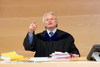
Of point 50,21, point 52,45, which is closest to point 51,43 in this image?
point 52,45

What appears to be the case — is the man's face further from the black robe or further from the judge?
the black robe

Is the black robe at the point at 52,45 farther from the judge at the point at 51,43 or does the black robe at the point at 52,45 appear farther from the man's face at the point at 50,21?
the man's face at the point at 50,21

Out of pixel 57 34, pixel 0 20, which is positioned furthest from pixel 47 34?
pixel 0 20

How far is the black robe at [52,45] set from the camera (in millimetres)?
2568

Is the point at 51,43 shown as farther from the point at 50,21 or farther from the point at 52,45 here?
the point at 50,21

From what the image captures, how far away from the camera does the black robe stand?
2.57 metres

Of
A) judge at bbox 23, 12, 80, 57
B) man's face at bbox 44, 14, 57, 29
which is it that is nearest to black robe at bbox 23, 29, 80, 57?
judge at bbox 23, 12, 80, 57

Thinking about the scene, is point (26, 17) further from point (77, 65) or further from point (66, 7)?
point (77, 65)

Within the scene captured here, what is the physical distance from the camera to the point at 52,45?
103 inches

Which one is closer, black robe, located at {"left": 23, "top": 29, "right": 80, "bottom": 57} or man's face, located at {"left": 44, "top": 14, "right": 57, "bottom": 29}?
black robe, located at {"left": 23, "top": 29, "right": 80, "bottom": 57}

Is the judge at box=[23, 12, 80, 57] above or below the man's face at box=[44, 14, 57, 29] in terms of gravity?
below

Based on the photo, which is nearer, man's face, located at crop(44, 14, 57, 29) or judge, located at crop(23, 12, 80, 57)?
judge, located at crop(23, 12, 80, 57)

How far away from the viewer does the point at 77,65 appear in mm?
1052

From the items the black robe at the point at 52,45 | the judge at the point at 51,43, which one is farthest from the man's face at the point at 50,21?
the black robe at the point at 52,45
